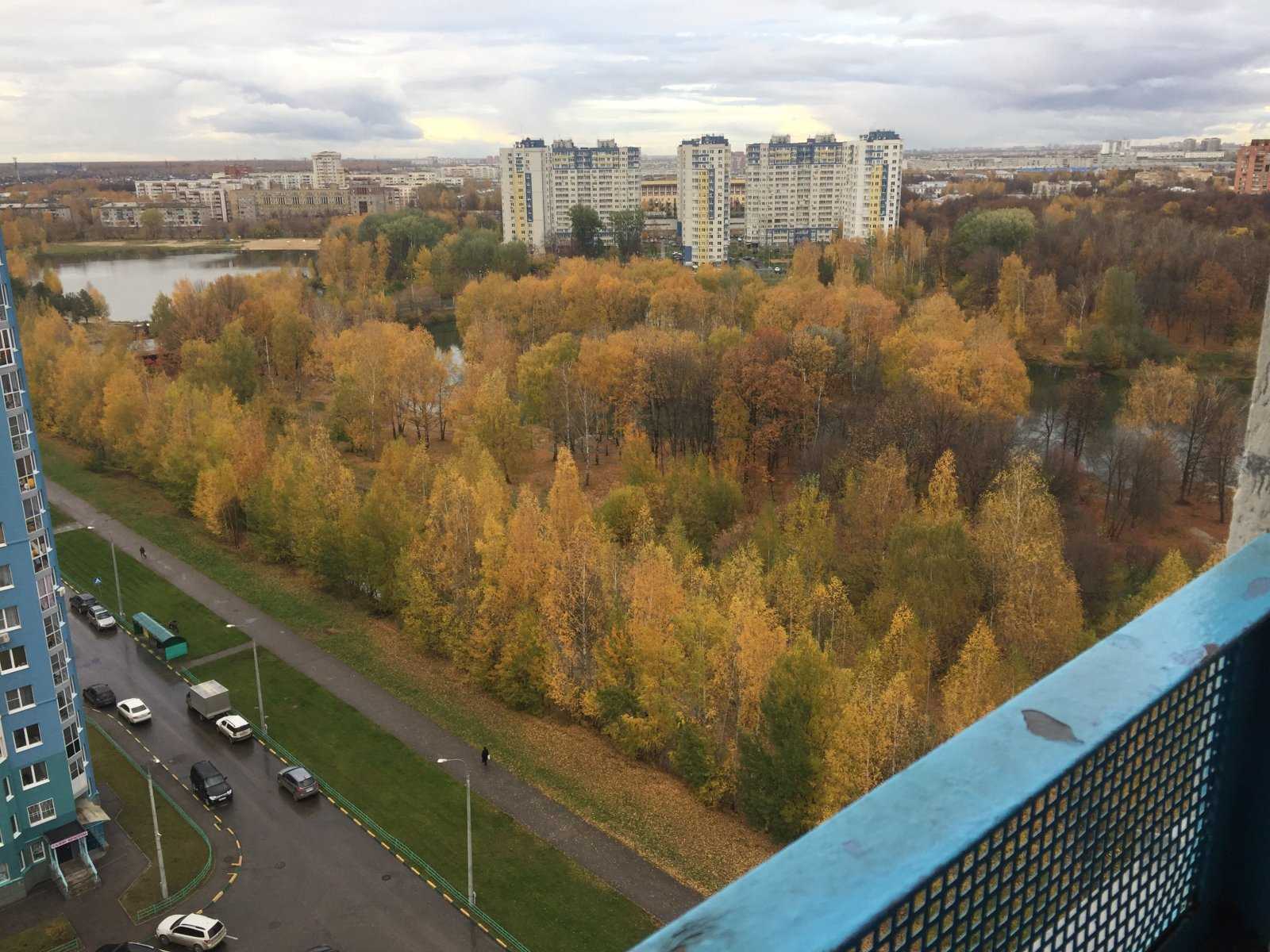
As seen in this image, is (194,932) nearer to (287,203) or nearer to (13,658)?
(13,658)

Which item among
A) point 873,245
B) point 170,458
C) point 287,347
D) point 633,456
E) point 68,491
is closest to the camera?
point 633,456

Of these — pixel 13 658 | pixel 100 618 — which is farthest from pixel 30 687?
pixel 100 618

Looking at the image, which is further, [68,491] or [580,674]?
[68,491]

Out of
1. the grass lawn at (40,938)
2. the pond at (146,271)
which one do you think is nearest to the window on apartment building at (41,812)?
the grass lawn at (40,938)

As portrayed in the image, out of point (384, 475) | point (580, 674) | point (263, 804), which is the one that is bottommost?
point (263, 804)

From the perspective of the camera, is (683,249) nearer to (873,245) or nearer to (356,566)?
(873,245)

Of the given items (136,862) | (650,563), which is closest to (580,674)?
(650,563)

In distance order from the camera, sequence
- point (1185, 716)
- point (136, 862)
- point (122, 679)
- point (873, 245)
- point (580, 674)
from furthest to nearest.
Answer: point (873, 245)
point (122, 679)
point (580, 674)
point (136, 862)
point (1185, 716)
